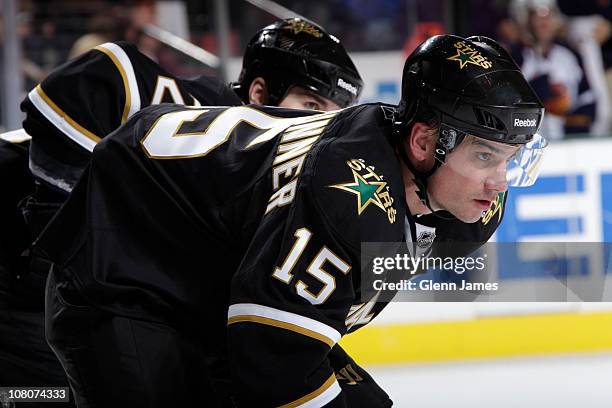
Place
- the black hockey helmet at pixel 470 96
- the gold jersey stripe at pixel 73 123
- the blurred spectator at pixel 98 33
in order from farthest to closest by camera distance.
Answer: the blurred spectator at pixel 98 33, the gold jersey stripe at pixel 73 123, the black hockey helmet at pixel 470 96

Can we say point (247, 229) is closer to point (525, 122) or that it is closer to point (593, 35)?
point (525, 122)

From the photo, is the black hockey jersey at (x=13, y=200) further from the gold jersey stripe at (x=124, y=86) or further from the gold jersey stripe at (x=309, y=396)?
the gold jersey stripe at (x=309, y=396)

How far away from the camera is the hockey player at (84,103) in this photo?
2199 mm

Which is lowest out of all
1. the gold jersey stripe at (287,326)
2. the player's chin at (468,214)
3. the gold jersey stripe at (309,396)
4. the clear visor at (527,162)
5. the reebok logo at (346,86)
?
the gold jersey stripe at (309,396)

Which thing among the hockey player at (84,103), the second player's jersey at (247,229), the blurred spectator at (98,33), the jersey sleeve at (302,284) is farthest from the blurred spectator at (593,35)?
the jersey sleeve at (302,284)

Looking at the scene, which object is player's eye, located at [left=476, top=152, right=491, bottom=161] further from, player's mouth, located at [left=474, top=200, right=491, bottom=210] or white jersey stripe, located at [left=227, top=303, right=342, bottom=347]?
white jersey stripe, located at [left=227, top=303, right=342, bottom=347]

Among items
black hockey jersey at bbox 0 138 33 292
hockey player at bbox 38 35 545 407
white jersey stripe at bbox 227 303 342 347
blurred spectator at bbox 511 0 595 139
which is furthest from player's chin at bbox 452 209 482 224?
blurred spectator at bbox 511 0 595 139

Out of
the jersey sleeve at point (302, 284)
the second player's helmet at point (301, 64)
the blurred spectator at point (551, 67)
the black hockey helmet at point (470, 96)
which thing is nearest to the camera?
the jersey sleeve at point (302, 284)

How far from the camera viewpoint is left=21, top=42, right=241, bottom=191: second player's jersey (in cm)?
218

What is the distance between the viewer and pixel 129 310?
1704 mm

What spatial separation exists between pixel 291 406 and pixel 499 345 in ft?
7.79

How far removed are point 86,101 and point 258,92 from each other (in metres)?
0.50

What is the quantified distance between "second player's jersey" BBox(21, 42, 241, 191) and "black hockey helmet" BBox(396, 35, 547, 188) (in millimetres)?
696

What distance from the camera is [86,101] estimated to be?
2184 millimetres
